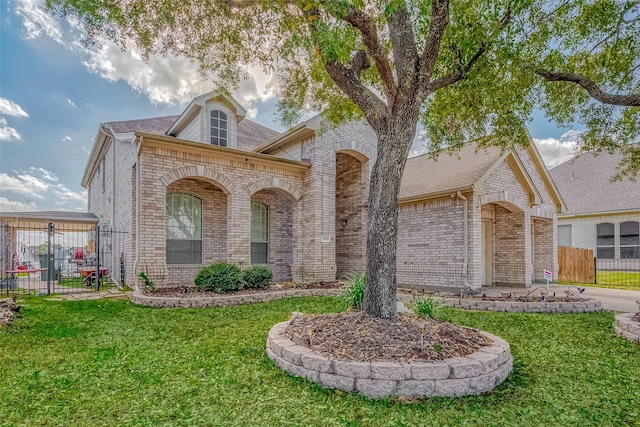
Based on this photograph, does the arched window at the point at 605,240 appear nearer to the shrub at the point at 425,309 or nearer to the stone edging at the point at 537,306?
the stone edging at the point at 537,306

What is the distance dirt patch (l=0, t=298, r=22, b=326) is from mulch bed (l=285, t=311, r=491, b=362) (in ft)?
17.2

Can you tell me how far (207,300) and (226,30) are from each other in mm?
5840

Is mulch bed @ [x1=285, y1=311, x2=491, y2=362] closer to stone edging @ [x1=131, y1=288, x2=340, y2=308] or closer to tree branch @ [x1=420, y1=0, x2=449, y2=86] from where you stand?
tree branch @ [x1=420, y1=0, x2=449, y2=86]

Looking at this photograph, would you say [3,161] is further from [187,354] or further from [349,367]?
[349,367]

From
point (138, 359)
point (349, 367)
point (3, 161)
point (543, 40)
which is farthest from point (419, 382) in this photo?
point (3, 161)

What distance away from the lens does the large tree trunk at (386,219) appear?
466 cm

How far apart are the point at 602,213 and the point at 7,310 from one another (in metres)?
23.2

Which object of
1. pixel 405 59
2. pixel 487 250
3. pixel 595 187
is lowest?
pixel 487 250

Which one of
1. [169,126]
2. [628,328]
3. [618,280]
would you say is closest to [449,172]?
[628,328]

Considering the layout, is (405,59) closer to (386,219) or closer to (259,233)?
(386,219)

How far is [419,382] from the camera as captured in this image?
3402 mm

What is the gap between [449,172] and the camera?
11617 mm

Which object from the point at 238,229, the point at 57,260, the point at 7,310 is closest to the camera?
the point at 7,310

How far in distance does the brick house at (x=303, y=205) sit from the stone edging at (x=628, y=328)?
12.4ft
